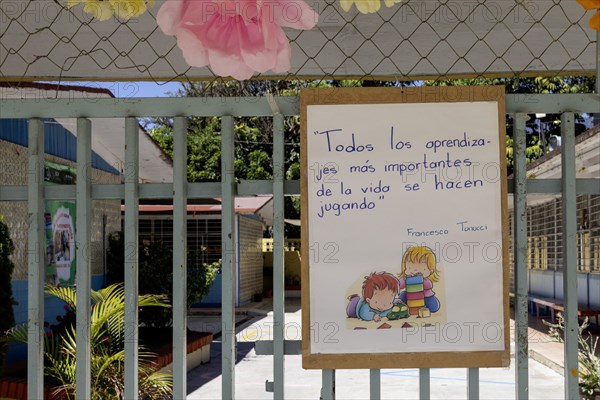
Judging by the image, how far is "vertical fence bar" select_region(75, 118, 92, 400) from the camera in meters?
2.52

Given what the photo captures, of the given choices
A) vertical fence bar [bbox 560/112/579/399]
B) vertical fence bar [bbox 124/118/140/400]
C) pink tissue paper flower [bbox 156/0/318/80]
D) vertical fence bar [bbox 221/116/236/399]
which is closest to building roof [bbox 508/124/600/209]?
vertical fence bar [bbox 560/112/579/399]

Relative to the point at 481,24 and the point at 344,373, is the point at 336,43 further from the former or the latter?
the point at 344,373

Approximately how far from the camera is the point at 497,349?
2412mm

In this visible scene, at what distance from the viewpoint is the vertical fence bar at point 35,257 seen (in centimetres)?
251

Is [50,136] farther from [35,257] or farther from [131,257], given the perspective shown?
[131,257]

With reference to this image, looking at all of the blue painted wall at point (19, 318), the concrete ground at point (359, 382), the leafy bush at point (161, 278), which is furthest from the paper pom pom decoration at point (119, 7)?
the leafy bush at point (161, 278)

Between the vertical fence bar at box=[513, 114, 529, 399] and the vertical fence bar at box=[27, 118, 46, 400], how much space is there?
5.30 feet

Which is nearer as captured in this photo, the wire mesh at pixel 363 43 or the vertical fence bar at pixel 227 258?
the vertical fence bar at pixel 227 258

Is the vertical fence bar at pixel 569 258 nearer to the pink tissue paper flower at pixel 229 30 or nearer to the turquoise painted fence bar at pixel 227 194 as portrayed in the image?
the turquoise painted fence bar at pixel 227 194

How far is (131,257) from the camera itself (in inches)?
98.3

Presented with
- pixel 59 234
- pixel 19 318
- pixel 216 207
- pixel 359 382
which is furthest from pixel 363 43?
pixel 216 207

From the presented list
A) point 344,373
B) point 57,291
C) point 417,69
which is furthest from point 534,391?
point 417,69

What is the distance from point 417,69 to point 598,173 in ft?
30.6

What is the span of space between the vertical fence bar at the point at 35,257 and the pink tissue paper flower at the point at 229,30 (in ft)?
4.34
